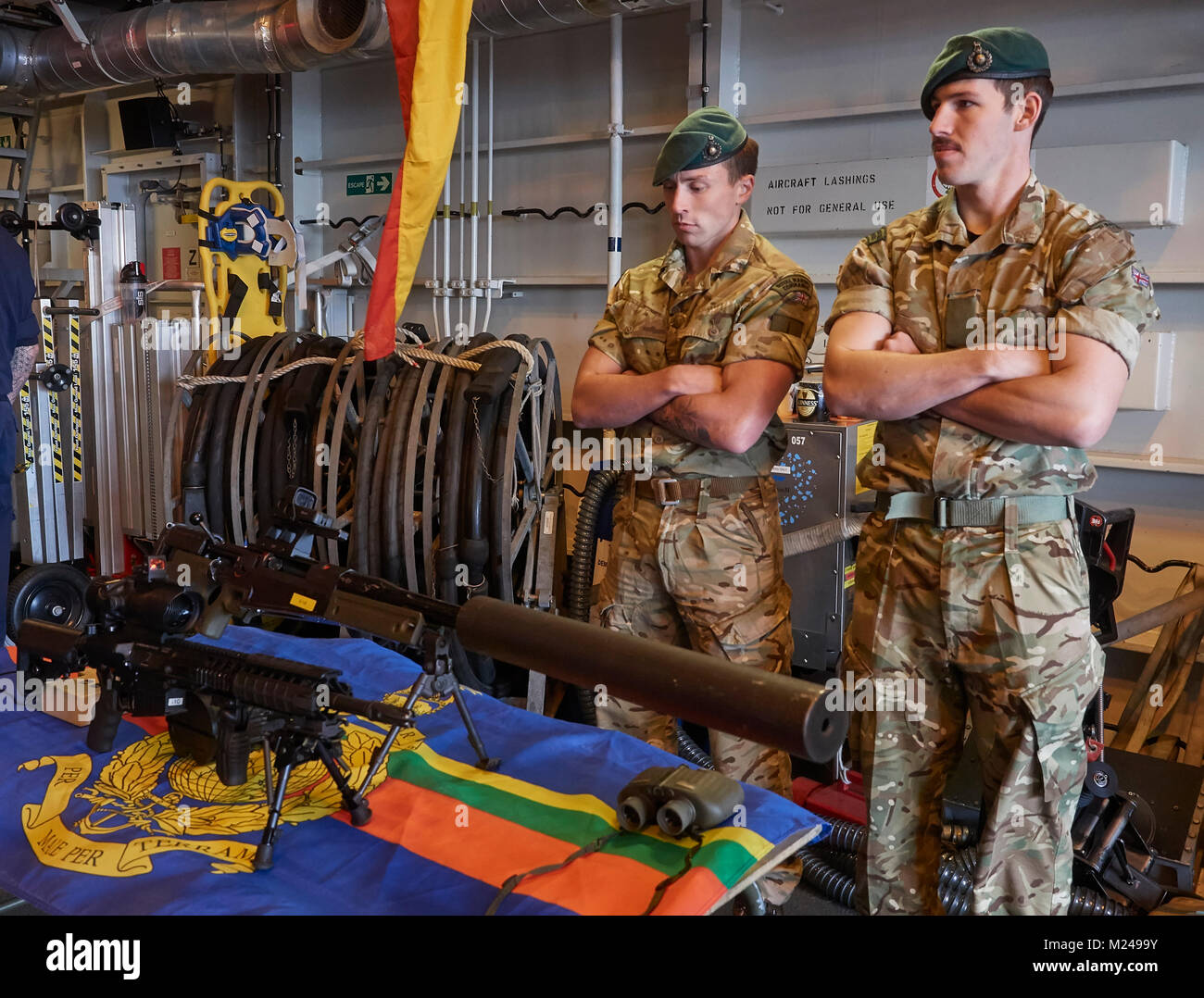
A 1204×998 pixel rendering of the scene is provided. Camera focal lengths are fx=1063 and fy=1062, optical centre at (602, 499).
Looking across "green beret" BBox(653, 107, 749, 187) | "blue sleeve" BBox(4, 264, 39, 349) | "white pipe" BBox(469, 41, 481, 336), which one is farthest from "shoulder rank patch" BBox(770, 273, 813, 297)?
"white pipe" BBox(469, 41, 481, 336)

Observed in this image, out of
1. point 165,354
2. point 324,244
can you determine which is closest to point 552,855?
point 165,354

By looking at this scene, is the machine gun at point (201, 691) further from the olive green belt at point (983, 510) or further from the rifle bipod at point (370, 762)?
the olive green belt at point (983, 510)

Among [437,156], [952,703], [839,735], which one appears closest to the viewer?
[839,735]

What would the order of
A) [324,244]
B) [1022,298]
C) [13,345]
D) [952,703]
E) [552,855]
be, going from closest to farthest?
[552,855]
[1022,298]
[952,703]
[13,345]
[324,244]

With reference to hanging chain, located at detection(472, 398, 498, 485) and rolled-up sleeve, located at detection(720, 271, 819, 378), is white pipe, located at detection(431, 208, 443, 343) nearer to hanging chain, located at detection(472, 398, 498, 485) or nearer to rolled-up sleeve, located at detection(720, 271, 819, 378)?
hanging chain, located at detection(472, 398, 498, 485)

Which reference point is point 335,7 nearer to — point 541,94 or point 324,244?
point 541,94

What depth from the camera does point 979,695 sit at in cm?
197

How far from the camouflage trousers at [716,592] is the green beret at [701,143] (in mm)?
739

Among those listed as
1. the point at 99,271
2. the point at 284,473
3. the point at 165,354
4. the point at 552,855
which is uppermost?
the point at 99,271

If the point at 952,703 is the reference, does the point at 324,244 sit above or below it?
above

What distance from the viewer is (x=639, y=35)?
5.34 m

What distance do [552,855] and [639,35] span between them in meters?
4.72

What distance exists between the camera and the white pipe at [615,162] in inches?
199

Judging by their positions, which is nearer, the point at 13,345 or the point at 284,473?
the point at 13,345
